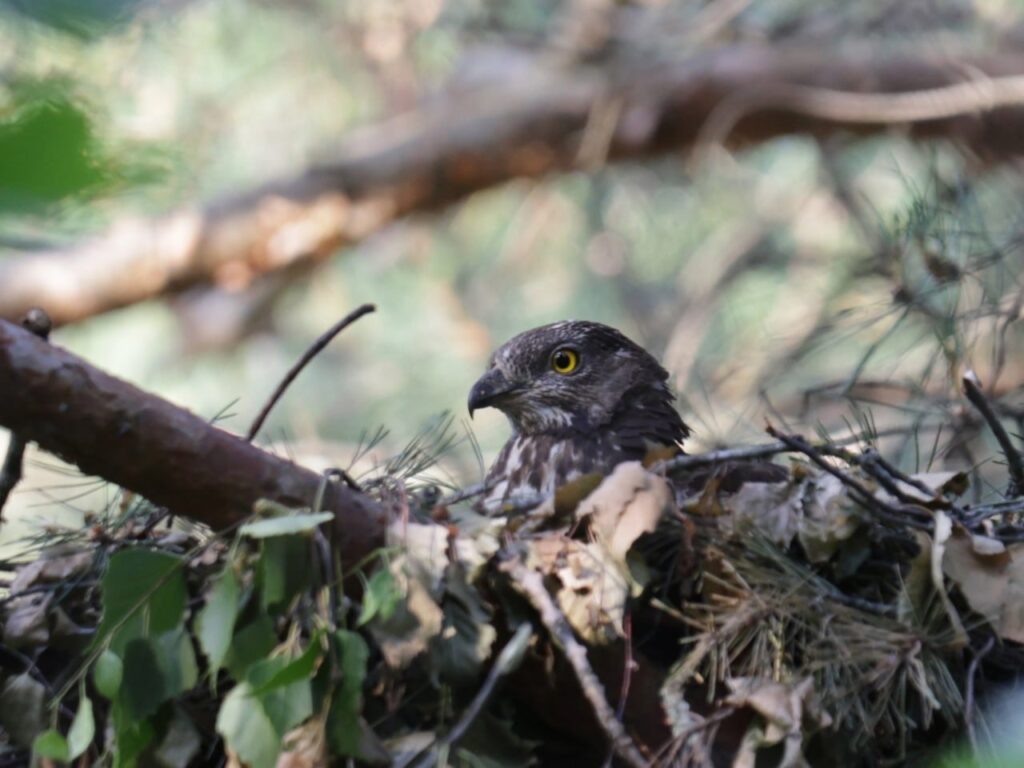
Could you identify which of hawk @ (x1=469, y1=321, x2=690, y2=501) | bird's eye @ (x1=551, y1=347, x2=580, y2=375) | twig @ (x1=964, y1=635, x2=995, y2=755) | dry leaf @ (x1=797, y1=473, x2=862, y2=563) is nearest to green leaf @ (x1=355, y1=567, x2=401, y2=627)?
dry leaf @ (x1=797, y1=473, x2=862, y2=563)

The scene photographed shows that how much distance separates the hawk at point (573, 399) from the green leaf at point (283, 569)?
144 cm

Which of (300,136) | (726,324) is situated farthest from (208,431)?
(300,136)

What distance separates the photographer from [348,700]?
2.18m

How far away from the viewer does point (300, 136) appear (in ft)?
28.1

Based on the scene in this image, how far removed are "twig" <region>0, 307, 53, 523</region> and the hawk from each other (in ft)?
4.93

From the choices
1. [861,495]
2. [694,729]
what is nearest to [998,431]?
[861,495]

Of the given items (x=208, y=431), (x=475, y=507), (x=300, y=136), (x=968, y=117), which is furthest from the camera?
(x=300, y=136)

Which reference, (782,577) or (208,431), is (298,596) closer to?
(208,431)

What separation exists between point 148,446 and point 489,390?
5.55ft

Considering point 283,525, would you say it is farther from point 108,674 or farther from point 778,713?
point 778,713

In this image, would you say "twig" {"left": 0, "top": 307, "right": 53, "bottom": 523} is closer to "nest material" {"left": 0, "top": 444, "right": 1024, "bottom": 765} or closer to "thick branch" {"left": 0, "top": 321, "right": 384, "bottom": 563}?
"thick branch" {"left": 0, "top": 321, "right": 384, "bottom": 563}

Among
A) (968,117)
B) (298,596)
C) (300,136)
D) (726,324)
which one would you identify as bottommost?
(298,596)

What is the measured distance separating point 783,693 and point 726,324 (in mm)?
5027

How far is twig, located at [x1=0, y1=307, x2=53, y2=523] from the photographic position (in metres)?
2.24
